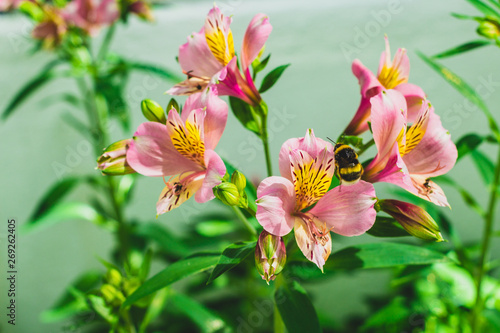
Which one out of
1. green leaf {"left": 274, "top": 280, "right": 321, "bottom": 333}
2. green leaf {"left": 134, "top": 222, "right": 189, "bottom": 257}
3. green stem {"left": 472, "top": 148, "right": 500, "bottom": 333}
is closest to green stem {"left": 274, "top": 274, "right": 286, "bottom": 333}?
green leaf {"left": 274, "top": 280, "right": 321, "bottom": 333}

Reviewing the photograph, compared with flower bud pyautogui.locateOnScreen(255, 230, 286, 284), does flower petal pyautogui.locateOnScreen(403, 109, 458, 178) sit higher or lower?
higher

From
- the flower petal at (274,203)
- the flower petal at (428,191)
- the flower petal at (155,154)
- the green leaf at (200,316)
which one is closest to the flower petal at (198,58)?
the flower petal at (155,154)

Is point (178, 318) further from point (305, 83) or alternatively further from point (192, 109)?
point (192, 109)

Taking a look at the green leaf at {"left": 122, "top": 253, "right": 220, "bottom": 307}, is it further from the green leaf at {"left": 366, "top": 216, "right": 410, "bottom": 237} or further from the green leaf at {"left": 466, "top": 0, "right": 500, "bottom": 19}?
the green leaf at {"left": 466, "top": 0, "right": 500, "bottom": 19}

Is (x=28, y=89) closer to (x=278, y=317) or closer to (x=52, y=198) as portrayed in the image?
(x=52, y=198)

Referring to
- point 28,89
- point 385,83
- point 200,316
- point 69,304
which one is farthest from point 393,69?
point 69,304
